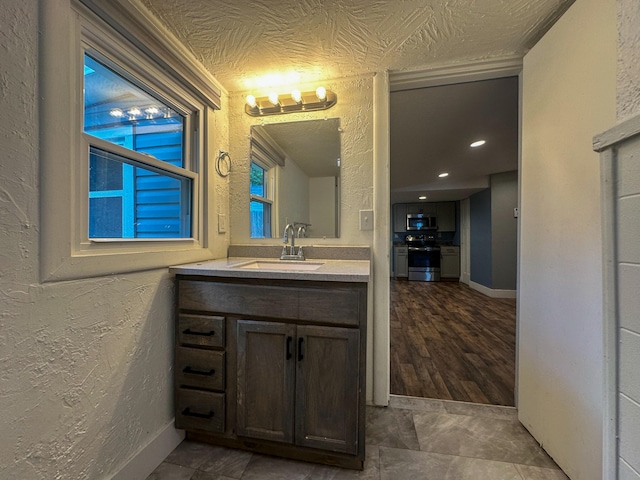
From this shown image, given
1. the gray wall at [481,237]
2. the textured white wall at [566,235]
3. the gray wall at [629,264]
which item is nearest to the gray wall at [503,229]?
the gray wall at [481,237]

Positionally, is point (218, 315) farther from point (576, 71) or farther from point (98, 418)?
point (576, 71)

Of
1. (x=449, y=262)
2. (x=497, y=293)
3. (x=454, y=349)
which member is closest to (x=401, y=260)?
(x=449, y=262)

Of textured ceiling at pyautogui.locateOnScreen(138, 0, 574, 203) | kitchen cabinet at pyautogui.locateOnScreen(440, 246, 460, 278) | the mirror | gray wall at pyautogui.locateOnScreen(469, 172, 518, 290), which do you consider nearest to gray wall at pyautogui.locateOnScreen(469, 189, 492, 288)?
gray wall at pyautogui.locateOnScreen(469, 172, 518, 290)

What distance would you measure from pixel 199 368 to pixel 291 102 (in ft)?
5.30

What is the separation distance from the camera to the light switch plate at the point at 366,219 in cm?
157

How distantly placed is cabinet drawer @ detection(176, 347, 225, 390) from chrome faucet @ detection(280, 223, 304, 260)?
67 centimetres

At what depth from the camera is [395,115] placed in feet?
6.95

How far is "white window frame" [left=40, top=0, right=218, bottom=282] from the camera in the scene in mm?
777

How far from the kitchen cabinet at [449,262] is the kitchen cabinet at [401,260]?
2.72 feet

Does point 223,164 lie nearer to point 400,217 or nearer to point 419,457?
point 419,457

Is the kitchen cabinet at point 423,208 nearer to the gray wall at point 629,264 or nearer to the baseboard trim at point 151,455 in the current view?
the gray wall at point 629,264

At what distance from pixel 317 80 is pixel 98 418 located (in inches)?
77.7

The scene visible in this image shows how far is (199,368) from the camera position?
1.21 meters

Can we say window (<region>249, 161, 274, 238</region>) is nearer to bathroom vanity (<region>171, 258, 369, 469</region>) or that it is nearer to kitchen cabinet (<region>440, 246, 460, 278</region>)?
bathroom vanity (<region>171, 258, 369, 469</region>)
